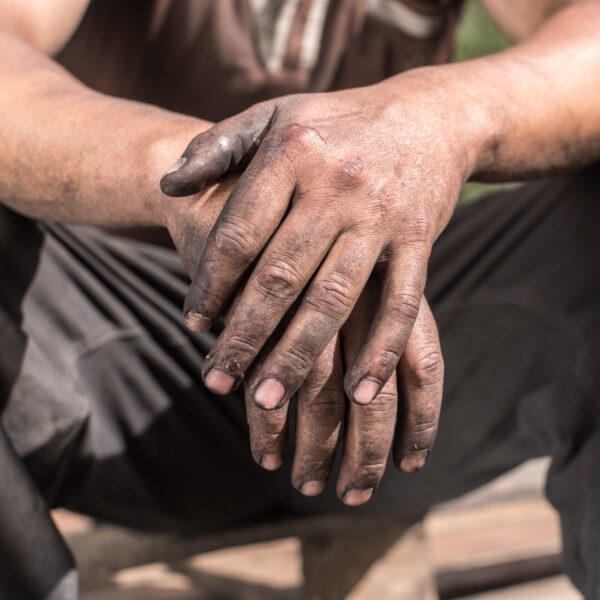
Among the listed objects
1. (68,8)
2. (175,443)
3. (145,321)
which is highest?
(68,8)

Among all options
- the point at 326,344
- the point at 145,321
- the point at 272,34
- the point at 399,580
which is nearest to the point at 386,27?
the point at 272,34

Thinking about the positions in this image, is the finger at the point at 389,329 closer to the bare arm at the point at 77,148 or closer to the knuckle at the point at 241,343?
the knuckle at the point at 241,343

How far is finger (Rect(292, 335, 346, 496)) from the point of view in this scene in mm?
589

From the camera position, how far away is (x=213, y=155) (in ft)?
1.89

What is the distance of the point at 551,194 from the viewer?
871 mm

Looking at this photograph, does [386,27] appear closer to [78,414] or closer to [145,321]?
[145,321]

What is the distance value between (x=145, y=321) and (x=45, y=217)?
185mm

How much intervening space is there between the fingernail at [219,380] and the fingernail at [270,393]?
0.08 ft

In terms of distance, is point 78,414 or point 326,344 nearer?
Answer: point 326,344

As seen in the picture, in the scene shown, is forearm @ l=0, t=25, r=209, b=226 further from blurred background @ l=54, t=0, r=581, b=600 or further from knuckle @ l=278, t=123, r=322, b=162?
blurred background @ l=54, t=0, r=581, b=600

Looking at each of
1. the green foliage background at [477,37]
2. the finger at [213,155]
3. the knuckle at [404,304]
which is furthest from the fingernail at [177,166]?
the green foliage background at [477,37]

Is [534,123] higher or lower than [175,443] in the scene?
higher

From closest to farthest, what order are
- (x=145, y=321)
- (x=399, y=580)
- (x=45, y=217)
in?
(x=45, y=217) < (x=145, y=321) < (x=399, y=580)

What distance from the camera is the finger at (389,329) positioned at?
22.0 inches
